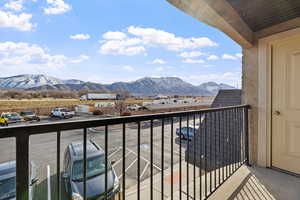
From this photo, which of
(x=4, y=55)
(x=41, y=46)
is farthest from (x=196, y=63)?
(x=4, y=55)

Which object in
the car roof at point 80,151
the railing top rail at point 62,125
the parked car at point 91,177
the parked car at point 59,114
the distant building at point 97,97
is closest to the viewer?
the railing top rail at point 62,125

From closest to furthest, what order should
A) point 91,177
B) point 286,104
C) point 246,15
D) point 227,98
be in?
point 246,15
point 286,104
point 91,177
point 227,98

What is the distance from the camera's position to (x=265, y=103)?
2.26m

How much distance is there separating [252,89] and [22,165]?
8.74 feet

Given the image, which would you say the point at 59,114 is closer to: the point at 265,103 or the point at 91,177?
the point at 91,177

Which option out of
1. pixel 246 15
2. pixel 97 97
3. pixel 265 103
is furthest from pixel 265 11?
pixel 97 97

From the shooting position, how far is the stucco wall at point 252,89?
7.71 feet

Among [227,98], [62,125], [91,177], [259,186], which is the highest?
[227,98]

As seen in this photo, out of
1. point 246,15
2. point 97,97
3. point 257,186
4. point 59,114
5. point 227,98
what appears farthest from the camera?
point 97,97

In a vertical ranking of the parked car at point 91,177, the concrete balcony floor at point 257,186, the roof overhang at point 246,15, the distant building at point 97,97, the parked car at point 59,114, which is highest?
the roof overhang at point 246,15

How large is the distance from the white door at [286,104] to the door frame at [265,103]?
0.04 metres

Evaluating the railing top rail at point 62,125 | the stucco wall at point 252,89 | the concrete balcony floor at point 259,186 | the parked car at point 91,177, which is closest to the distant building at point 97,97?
the parked car at point 91,177

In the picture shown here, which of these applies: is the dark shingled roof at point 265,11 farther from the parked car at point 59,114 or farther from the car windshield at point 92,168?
the parked car at point 59,114

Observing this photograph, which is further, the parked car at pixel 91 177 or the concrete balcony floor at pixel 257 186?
the parked car at pixel 91 177
